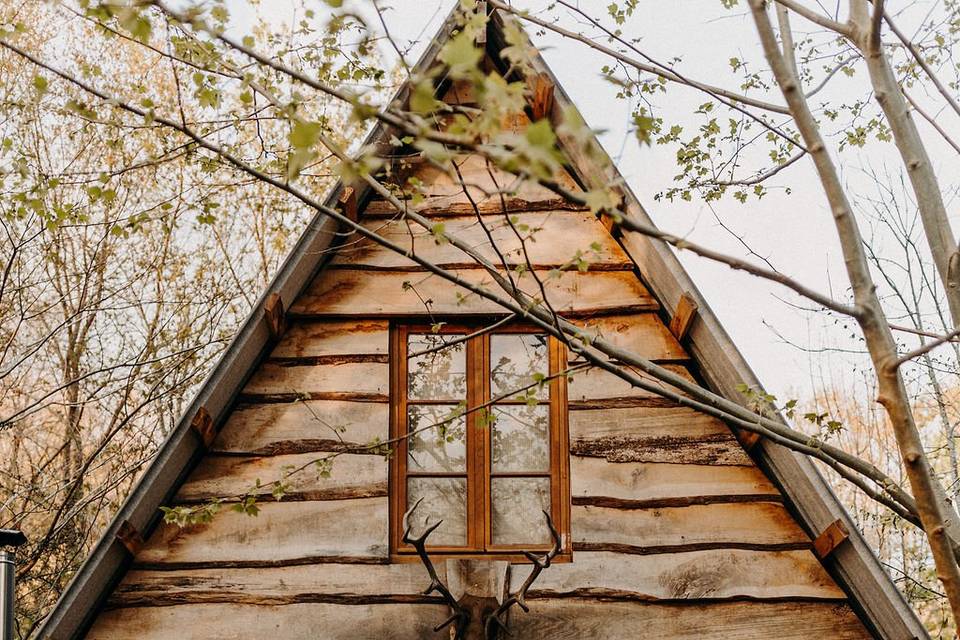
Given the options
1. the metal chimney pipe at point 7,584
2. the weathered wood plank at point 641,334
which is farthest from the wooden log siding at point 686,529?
the metal chimney pipe at point 7,584

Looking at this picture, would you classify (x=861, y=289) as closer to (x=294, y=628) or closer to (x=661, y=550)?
(x=661, y=550)

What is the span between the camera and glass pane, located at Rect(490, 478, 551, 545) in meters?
4.40

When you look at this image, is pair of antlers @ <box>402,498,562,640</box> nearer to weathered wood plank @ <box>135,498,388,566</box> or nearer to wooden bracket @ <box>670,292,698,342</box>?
weathered wood plank @ <box>135,498,388,566</box>

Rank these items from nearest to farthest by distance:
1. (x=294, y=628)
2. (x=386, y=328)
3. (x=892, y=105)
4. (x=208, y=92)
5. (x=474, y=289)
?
(x=208, y=92), (x=474, y=289), (x=892, y=105), (x=294, y=628), (x=386, y=328)

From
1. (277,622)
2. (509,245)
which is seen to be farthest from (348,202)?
(277,622)

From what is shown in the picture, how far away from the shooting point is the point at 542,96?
4.64 meters

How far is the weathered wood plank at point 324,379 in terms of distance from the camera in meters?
4.50

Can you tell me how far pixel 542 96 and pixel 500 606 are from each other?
253cm

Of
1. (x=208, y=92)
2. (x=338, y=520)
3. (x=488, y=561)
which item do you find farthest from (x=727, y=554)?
(x=208, y=92)

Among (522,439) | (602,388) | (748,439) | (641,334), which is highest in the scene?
(641,334)

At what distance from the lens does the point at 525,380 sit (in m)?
4.66

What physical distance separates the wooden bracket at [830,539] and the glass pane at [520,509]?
4.09 ft

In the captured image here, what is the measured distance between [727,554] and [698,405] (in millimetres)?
1327

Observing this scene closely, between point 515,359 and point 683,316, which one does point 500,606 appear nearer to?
point 515,359
